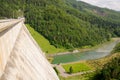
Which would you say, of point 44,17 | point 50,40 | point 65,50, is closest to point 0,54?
point 65,50

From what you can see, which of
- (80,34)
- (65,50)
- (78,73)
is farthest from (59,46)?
(78,73)

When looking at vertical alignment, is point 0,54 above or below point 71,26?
above

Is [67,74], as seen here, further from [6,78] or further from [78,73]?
[6,78]

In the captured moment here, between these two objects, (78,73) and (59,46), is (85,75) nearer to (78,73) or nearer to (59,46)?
(78,73)

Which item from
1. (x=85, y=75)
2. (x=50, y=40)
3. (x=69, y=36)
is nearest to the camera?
(x=85, y=75)

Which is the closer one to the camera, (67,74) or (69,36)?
(67,74)

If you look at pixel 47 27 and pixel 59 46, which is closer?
pixel 59 46

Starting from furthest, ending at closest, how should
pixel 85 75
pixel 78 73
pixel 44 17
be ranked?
pixel 44 17 → pixel 78 73 → pixel 85 75

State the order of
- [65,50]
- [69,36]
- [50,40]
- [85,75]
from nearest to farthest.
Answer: [85,75], [65,50], [50,40], [69,36]

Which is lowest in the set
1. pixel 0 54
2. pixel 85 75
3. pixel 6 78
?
pixel 85 75

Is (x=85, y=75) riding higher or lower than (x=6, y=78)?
lower
